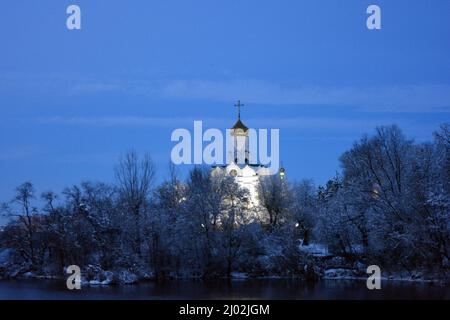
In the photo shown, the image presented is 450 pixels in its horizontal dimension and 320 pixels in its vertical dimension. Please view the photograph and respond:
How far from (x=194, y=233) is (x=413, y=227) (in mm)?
13425

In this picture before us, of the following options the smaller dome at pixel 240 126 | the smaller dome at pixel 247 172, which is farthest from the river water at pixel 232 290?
the smaller dome at pixel 240 126

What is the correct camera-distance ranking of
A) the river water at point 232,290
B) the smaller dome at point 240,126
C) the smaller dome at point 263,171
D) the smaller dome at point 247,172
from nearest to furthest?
1. the river water at point 232,290
2. the smaller dome at point 263,171
3. the smaller dome at point 247,172
4. the smaller dome at point 240,126

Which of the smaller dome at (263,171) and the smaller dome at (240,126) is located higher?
the smaller dome at (240,126)

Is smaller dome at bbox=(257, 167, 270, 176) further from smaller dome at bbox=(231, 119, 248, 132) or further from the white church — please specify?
smaller dome at bbox=(231, 119, 248, 132)

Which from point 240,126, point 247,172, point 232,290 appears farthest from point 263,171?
point 232,290

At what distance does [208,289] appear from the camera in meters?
35.1

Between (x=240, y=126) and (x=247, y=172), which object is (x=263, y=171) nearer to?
(x=247, y=172)

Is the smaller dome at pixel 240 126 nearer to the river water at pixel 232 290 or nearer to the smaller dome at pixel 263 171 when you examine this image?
the smaller dome at pixel 263 171

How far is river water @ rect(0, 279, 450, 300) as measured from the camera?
30.8 metres

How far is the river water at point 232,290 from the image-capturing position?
101 feet

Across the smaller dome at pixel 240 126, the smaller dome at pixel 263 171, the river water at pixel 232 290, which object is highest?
the smaller dome at pixel 240 126

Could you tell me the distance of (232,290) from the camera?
113 feet
